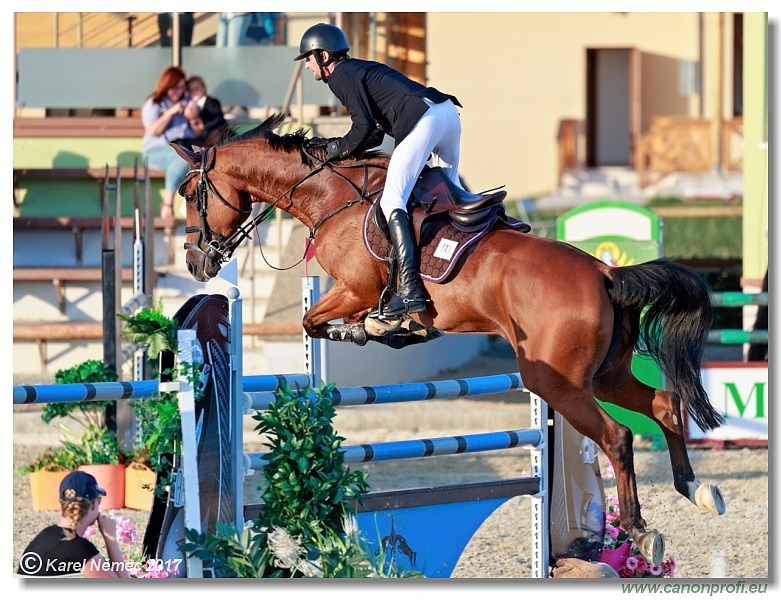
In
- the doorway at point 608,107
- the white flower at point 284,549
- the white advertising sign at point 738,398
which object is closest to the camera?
the white flower at point 284,549

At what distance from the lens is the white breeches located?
15.6 feet

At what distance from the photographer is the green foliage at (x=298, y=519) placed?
12.8 feet

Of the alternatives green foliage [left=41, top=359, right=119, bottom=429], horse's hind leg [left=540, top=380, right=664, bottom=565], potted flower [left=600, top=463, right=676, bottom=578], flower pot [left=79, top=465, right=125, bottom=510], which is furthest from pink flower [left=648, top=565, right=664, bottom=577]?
green foliage [left=41, top=359, right=119, bottom=429]

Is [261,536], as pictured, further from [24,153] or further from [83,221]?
[24,153]

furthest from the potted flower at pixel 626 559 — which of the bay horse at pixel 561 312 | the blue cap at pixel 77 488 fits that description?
the blue cap at pixel 77 488

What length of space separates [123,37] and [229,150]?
6.42m

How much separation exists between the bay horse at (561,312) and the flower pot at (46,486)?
223 cm

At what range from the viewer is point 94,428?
671 cm

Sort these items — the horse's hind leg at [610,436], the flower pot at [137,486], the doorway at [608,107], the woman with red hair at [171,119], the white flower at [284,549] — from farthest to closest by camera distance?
the doorway at [608,107], the woman with red hair at [171,119], the flower pot at [137,486], the horse's hind leg at [610,436], the white flower at [284,549]

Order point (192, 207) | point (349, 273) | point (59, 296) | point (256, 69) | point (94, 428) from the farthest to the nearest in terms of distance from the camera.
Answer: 1. point (256, 69)
2. point (59, 296)
3. point (94, 428)
4. point (192, 207)
5. point (349, 273)

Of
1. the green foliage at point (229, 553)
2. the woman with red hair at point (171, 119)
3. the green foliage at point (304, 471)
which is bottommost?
the green foliage at point (229, 553)

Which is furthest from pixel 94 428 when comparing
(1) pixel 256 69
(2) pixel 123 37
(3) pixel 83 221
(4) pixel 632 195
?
(4) pixel 632 195

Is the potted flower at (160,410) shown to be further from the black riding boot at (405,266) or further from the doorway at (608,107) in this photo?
the doorway at (608,107)

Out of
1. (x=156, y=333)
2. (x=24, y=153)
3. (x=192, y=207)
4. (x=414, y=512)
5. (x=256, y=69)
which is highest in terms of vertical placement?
(x=256, y=69)
